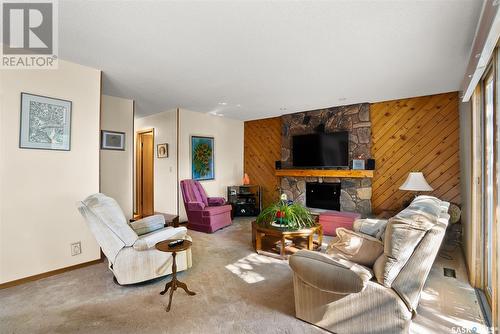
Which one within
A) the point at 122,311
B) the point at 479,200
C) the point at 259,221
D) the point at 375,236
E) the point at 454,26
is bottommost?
the point at 122,311

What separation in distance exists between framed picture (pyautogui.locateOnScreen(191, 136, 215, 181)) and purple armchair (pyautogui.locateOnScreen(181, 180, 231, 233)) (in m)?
0.45

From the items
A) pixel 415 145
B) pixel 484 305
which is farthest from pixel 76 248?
pixel 415 145

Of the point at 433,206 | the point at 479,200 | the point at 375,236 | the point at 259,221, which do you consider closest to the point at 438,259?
the point at 479,200

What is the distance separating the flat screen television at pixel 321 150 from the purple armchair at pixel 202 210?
197 centimetres

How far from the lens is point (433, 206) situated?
1926 mm

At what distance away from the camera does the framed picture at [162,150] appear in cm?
533

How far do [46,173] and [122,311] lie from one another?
1.77 metres

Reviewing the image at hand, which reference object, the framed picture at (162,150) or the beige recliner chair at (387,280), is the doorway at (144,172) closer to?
the framed picture at (162,150)

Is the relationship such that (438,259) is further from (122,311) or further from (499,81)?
(122,311)

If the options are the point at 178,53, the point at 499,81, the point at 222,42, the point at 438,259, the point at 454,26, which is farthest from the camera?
the point at 438,259

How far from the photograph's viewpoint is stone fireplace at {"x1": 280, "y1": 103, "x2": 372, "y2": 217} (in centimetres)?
461

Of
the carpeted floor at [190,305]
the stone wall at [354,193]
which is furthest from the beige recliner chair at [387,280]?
the stone wall at [354,193]

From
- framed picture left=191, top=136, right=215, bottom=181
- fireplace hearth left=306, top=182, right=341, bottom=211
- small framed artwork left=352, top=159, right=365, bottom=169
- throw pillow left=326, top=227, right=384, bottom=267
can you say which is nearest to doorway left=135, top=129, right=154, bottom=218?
framed picture left=191, top=136, right=215, bottom=181

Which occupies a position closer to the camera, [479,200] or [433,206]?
[433,206]
